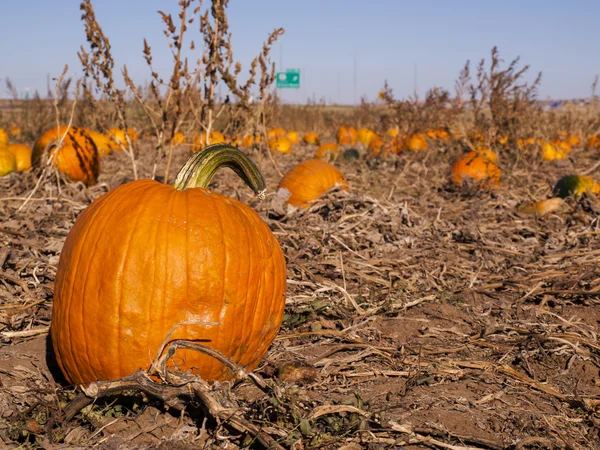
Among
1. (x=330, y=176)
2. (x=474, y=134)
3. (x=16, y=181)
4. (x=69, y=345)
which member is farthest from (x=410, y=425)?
(x=474, y=134)

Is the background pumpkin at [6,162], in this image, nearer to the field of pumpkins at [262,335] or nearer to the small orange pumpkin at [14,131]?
the field of pumpkins at [262,335]

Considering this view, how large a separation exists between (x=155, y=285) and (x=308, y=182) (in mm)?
3758

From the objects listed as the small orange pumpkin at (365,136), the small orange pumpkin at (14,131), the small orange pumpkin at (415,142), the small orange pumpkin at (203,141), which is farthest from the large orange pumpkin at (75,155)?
the small orange pumpkin at (14,131)

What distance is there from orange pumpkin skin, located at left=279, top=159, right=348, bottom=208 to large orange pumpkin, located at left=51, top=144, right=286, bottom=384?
3282 millimetres

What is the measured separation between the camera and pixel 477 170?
7.61 metres

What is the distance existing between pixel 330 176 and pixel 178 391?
Result: 415 centimetres

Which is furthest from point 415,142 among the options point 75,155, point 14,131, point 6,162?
point 14,131

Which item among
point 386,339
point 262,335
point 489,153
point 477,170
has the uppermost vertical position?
point 489,153

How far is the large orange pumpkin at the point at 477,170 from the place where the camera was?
24.6 feet

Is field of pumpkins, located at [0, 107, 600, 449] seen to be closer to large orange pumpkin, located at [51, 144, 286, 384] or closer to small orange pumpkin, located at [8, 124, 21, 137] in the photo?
large orange pumpkin, located at [51, 144, 286, 384]

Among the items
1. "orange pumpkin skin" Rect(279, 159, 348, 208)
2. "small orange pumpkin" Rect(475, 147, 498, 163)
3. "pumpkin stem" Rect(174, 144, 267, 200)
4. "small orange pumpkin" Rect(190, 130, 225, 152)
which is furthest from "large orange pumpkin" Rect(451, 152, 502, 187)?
"pumpkin stem" Rect(174, 144, 267, 200)

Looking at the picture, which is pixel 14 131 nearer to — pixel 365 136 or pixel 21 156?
pixel 21 156

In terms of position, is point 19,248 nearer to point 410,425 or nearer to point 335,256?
point 335,256

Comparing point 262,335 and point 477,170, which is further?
point 477,170
